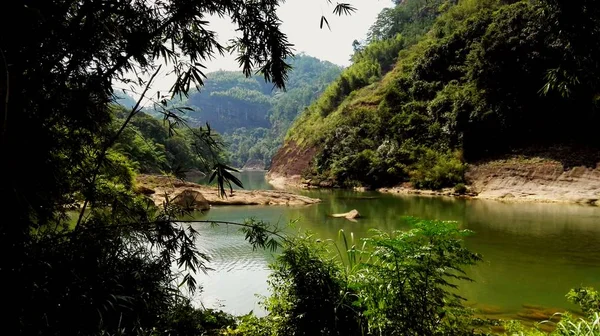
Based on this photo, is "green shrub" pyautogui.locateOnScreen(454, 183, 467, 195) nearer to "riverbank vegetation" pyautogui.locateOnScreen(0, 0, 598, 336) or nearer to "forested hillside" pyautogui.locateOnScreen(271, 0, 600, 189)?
"forested hillside" pyautogui.locateOnScreen(271, 0, 600, 189)

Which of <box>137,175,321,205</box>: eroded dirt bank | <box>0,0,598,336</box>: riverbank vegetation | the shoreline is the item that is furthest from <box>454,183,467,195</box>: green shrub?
<box>0,0,598,336</box>: riverbank vegetation

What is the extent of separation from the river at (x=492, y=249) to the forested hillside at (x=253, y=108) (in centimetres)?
7514

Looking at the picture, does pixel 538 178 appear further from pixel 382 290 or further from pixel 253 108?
pixel 253 108

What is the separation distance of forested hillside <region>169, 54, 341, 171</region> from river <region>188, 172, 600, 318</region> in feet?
247

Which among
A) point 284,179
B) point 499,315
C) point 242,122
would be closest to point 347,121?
point 284,179

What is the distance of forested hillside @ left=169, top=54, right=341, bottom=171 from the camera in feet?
333

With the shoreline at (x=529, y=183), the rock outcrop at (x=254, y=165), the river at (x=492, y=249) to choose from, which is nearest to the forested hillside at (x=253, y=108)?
the rock outcrop at (x=254, y=165)

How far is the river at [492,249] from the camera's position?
545 centimetres

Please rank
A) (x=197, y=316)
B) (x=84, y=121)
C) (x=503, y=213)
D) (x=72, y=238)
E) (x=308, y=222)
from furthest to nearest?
(x=503, y=213) → (x=308, y=222) → (x=197, y=316) → (x=84, y=121) → (x=72, y=238)

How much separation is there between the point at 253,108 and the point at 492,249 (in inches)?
5149

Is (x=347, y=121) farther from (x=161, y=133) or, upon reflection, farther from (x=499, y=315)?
(x=499, y=315)

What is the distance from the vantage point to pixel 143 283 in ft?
9.73

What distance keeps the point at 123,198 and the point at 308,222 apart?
9.36m

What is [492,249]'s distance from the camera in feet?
27.7
